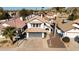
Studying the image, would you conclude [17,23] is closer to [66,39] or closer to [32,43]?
[32,43]

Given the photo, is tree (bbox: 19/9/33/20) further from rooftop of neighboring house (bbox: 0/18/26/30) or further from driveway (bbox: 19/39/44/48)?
driveway (bbox: 19/39/44/48)

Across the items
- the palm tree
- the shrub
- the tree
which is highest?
the tree

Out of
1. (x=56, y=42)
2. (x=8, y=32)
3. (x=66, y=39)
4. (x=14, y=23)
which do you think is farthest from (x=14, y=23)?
(x=66, y=39)

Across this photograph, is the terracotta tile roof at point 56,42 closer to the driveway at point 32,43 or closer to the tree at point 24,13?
the driveway at point 32,43

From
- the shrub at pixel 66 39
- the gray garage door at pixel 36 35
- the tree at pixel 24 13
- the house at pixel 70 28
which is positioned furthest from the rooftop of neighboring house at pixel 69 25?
the tree at pixel 24 13


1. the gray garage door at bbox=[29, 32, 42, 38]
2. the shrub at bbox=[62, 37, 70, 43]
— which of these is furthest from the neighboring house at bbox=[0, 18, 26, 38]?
the shrub at bbox=[62, 37, 70, 43]

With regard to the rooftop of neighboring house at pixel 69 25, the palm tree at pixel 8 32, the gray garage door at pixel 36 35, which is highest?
the rooftop of neighboring house at pixel 69 25
